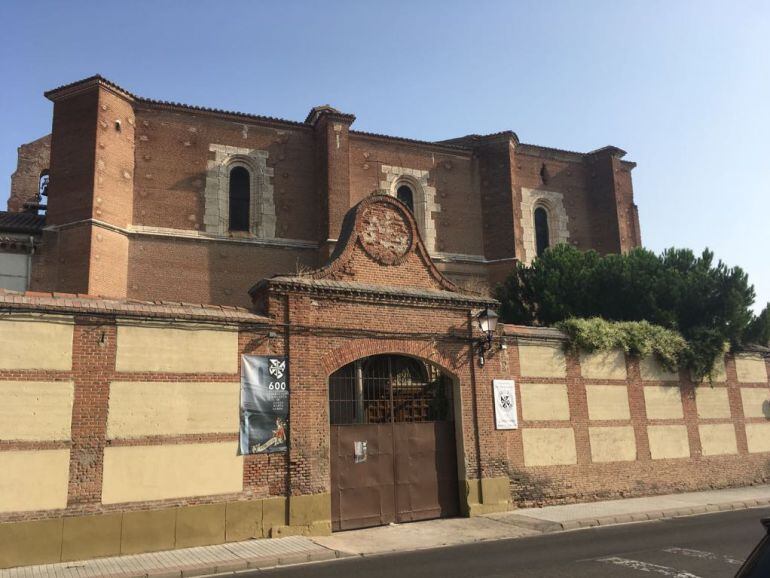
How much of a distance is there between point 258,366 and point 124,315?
104 inches

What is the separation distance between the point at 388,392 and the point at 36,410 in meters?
6.99

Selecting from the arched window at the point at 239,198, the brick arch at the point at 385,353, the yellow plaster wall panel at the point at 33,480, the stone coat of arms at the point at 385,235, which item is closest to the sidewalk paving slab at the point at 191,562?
the yellow plaster wall panel at the point at 33,480

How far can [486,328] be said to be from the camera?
14648mm

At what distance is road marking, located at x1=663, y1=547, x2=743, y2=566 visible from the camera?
9.23m

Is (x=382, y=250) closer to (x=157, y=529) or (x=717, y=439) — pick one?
(x=157, y=529)

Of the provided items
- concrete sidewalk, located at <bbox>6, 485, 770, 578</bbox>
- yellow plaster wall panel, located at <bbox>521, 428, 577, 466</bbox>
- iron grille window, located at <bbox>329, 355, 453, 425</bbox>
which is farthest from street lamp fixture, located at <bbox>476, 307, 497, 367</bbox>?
concrete sidewalk, located at <bbox>6, 485, 770, 578</bbox>

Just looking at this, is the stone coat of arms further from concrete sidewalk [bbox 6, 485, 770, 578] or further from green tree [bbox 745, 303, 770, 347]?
green tree [bbox 745, 303, 770, 347]

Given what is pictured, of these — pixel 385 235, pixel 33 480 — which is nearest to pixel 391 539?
→ pixel 33 480

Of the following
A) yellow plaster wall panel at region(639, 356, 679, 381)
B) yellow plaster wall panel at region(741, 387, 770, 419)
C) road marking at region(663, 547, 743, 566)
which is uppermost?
yellow plaster wall panel at region(639, 356, 679, 381)

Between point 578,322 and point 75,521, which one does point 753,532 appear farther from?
point 75,521

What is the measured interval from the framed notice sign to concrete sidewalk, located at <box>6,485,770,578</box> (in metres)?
1.99

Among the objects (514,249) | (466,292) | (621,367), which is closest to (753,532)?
(621,367)

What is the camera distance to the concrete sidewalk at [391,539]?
373 inches

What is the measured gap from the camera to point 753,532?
1163 cm
